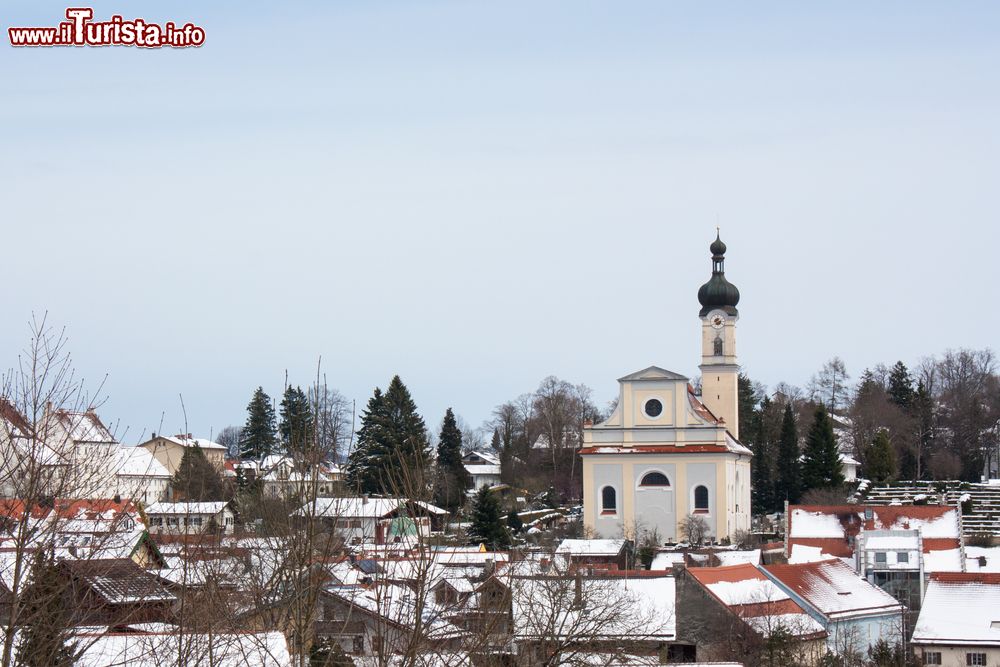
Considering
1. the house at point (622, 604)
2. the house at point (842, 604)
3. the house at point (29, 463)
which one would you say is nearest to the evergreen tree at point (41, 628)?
the house at point (29, 463)

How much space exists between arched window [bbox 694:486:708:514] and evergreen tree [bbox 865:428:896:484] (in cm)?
1603

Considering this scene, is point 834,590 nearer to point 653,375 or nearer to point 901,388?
point 653,375

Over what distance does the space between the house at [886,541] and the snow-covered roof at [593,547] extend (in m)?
6.57

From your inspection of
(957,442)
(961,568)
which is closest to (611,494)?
(961,568)

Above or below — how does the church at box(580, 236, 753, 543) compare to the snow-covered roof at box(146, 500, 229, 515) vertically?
above

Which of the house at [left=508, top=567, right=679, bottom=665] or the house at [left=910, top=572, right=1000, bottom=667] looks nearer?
the house at [left=508, top=567, right=679, bottom=665]

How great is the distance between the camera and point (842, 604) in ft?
130

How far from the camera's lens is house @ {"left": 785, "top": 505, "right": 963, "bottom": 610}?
156 feet

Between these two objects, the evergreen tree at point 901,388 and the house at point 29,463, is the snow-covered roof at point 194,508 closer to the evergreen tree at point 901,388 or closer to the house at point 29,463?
the house at point 29,463

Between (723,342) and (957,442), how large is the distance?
21.4m

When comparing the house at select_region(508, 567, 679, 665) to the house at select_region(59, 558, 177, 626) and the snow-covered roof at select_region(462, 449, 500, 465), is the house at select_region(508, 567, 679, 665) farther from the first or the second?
the snow-covered roof at select_region(462, 449, 500, 465)

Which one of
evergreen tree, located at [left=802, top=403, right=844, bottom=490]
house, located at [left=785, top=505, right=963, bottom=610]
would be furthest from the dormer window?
house, located at [left=785, top=505, right=963, bottom=610]

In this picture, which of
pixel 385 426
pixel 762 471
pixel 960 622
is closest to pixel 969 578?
pixel 960 622

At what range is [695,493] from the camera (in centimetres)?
6775
